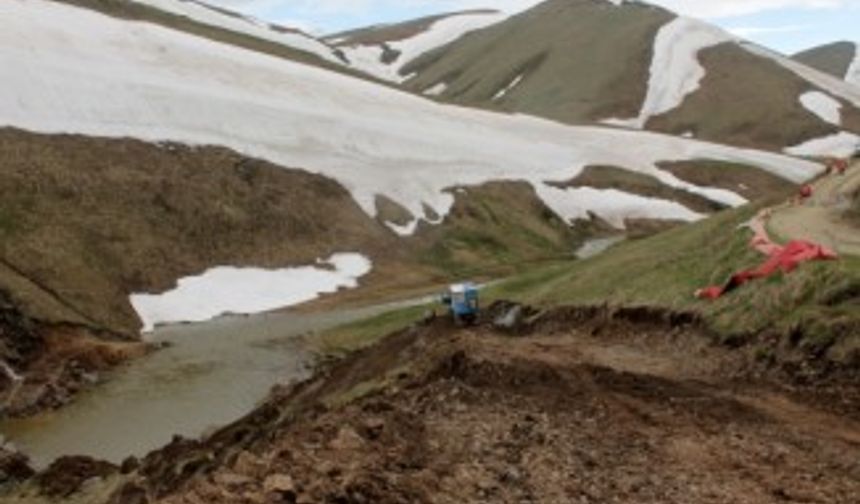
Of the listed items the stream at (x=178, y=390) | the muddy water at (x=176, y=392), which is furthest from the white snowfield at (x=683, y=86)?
the muddy water at (x=176, y=392)

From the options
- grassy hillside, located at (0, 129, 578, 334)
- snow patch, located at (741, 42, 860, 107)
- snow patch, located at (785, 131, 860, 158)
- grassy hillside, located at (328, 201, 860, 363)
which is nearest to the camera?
grassy hillside, located at (328, 201, 860, 363)

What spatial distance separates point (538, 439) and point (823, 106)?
6529 inches

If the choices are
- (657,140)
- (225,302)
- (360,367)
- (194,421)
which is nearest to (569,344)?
(360,367)

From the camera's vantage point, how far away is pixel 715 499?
17359 mm

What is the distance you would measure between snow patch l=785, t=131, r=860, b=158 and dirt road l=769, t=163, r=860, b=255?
114 meters

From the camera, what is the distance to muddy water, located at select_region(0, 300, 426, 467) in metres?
37.9

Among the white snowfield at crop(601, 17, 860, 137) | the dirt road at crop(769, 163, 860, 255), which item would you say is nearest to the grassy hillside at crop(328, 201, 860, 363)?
the dirt road at crop(769, 163, 860, 255)

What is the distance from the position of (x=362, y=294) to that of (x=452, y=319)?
28.8m

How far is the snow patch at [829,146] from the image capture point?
510 ft

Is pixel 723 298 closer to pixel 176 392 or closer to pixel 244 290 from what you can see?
pixel 176 392

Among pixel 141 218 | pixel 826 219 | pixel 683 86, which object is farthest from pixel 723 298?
pixel 683 86

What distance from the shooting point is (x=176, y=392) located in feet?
144

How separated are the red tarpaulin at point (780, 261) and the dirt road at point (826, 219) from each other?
118 cm

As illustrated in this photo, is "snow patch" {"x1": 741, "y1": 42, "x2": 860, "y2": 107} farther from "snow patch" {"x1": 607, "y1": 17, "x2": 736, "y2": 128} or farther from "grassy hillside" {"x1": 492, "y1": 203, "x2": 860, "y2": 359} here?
"grassy hillside" {"x1": 492, "y1": 203, "x2": 860, "y2": 359}
